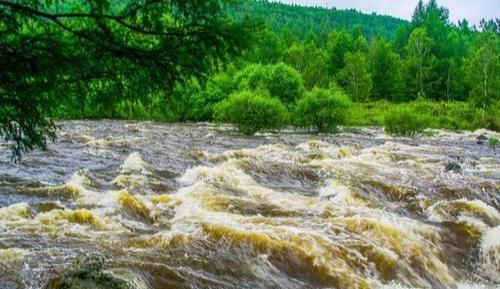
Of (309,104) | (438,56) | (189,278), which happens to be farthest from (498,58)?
(189,278)

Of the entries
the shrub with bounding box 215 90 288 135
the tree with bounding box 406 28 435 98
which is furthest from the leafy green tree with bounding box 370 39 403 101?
the shrub with bounding box 215 90 288 135

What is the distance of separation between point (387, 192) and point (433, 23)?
277 feet

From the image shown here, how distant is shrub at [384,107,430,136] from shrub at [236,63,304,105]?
35.8 feet

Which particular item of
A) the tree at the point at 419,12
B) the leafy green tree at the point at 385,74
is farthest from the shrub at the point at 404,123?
the tree at the point at 419,12

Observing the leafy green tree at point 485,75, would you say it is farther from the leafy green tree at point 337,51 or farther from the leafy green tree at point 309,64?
the leafy green tree at point 337,51

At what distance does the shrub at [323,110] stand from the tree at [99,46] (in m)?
32.8

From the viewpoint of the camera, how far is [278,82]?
4788 cm

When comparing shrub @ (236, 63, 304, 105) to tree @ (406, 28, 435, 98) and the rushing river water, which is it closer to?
the rushing river water

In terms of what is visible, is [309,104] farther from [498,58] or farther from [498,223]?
[498,58]

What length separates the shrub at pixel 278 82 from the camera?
156 ft

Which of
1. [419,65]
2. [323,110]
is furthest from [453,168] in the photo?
[419,65]

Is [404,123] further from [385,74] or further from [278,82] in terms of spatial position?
[385,74]

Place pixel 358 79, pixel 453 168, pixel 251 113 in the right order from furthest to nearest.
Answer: pixel 358 79 < pixel 251 113 < pixel 453 168

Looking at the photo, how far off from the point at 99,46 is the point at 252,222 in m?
6.35
